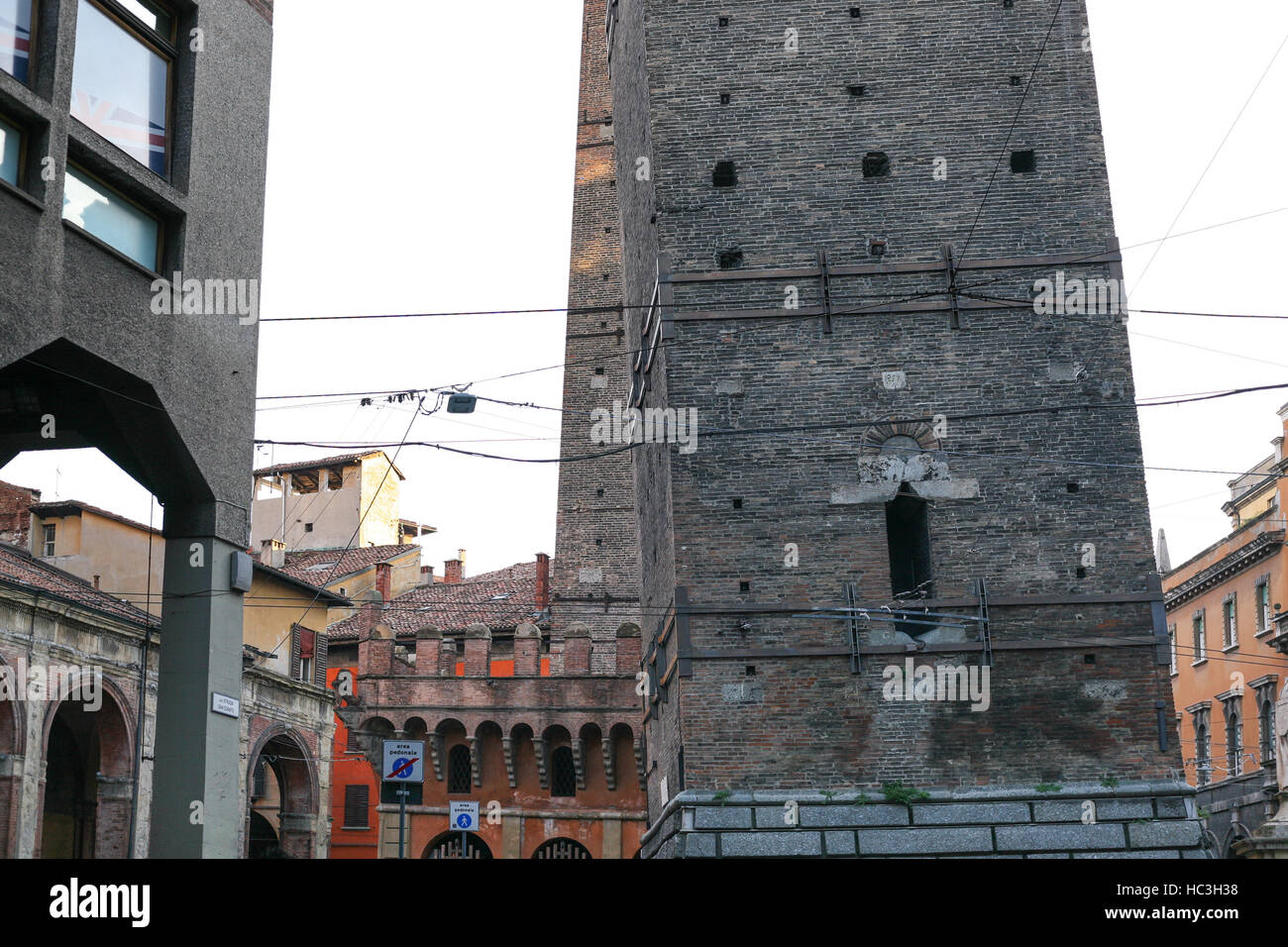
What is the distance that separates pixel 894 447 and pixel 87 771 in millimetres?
17494

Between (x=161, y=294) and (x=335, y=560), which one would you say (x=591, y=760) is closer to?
(x=335, y=560)

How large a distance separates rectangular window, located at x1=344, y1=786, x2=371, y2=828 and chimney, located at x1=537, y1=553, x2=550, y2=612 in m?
7.58

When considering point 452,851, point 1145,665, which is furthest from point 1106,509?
point 452,851

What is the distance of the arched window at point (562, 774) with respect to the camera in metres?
36.7

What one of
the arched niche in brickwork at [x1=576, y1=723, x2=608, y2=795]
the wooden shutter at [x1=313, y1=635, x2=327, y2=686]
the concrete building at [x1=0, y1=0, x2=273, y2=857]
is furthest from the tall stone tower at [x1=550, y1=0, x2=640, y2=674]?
the concrete building at [x1=0, y1=0, x2=273, y2=857]

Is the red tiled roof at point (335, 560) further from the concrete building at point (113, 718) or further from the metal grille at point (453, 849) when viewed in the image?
the concrete building at point (113, 718)

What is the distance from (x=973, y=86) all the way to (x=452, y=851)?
23.9m

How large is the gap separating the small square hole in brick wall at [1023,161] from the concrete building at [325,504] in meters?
40.6

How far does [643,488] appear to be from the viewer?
72.2 ft

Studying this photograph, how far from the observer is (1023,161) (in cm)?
1898

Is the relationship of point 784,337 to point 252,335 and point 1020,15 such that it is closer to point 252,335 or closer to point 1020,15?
point 1020,15

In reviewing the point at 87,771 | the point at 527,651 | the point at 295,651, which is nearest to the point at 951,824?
the point at 87,771
